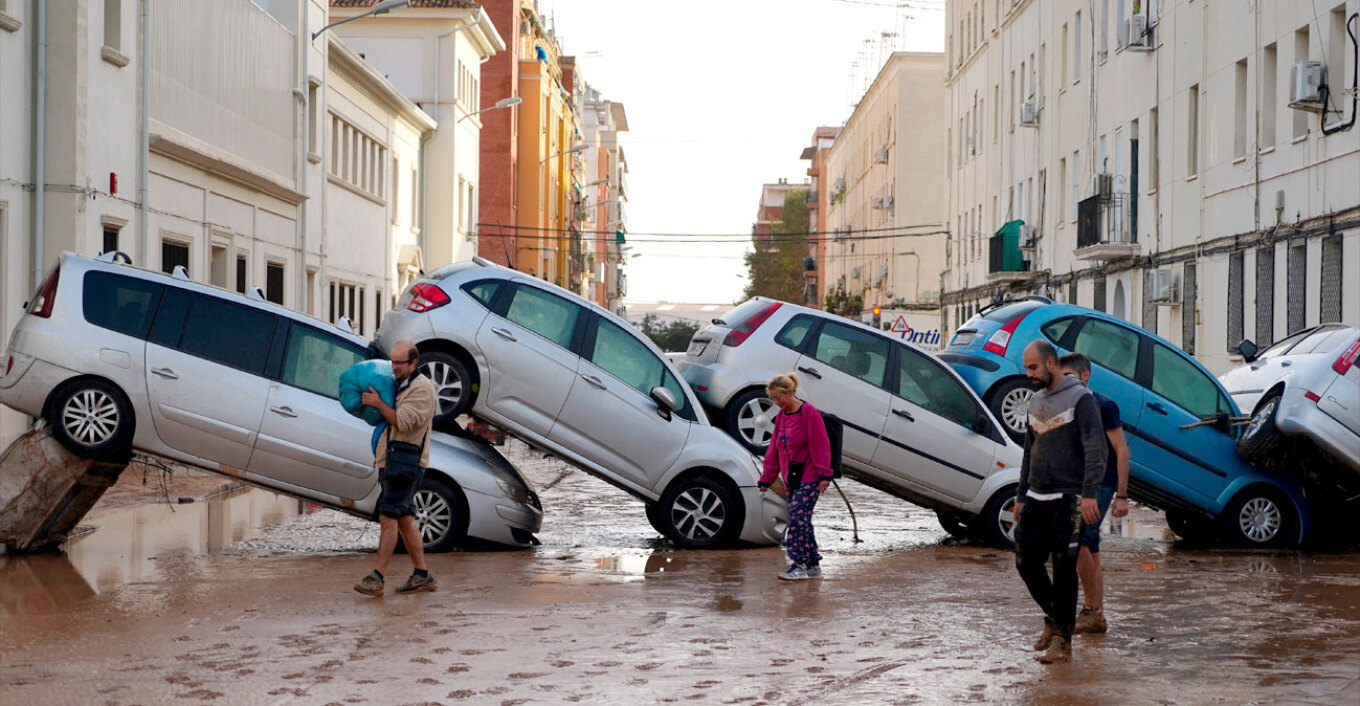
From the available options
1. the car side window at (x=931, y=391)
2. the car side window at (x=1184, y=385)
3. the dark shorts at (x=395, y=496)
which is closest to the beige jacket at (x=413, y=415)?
the dark shorts at (x=395, y=496)

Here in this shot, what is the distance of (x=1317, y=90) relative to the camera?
2314 cm

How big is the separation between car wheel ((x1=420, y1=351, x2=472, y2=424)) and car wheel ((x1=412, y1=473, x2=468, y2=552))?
22.8 inches

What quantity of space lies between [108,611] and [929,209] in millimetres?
65005

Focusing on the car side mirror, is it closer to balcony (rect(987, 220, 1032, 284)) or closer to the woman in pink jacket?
the woman in pink jacket

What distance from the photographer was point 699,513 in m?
14.1

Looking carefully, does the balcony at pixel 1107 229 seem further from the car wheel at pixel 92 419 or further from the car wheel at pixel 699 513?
the car wheel at pixel 92 419

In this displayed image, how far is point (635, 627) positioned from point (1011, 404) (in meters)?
7.17

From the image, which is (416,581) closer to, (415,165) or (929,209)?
(415,165)

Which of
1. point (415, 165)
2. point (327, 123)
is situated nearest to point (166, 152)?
point (327, 123)

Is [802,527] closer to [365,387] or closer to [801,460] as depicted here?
[801,460]

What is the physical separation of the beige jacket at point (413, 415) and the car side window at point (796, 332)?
14.4 ft

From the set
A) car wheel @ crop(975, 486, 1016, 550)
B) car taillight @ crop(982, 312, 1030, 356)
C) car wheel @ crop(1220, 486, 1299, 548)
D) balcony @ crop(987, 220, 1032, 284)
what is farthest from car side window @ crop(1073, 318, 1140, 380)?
balcony @ crop(987, 220, 1032, 284)

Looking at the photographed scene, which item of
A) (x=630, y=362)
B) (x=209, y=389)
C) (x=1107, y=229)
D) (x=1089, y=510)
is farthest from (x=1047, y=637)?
(x=1107, y=229)

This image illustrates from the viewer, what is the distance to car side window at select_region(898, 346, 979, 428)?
48.5 feet
